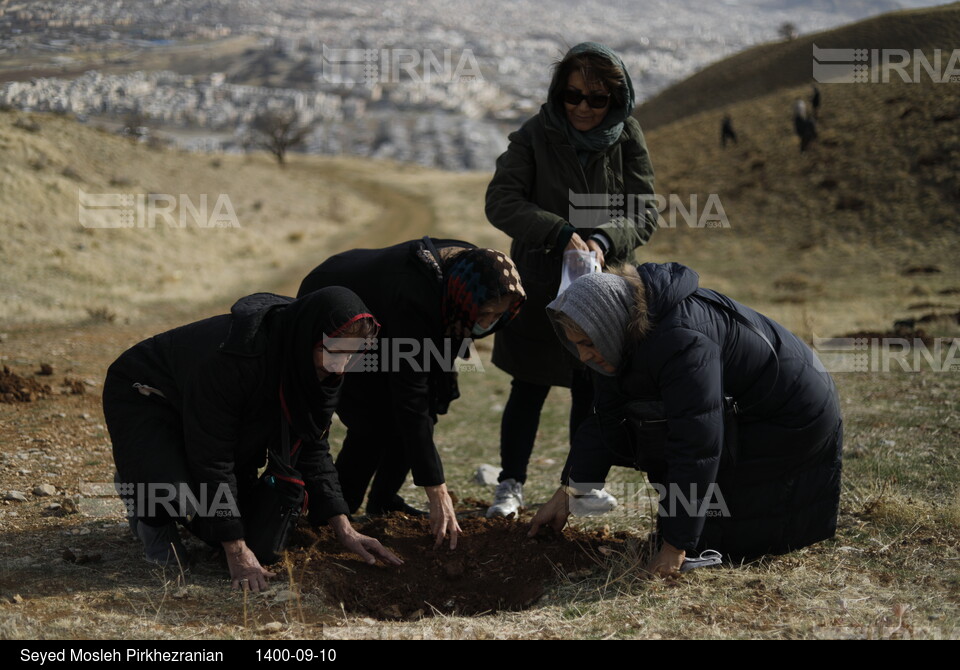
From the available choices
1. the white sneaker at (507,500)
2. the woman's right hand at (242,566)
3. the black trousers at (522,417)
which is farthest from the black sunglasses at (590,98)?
the woman's right hand at (242,566)

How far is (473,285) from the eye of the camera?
3301 mm

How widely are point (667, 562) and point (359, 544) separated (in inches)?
52.2

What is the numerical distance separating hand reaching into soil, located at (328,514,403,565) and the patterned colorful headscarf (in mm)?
998

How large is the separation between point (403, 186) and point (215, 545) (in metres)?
40.2

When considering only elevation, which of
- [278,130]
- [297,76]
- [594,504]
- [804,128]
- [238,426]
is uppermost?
[297,76]

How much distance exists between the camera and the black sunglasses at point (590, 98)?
3.80 meters

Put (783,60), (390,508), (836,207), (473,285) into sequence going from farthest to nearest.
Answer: (783,60) → (836,207) → (390,508) → (473,285)

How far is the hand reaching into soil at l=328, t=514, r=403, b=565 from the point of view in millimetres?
3607

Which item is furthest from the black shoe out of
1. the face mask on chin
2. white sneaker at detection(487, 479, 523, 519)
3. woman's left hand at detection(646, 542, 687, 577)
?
woman's left hand at detection(646, 542, 687, 577)

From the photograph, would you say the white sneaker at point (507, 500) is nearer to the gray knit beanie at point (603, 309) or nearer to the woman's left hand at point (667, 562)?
the woman's left hand at point (667, 562)

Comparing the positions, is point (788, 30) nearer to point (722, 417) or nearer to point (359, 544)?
point (722, 417)

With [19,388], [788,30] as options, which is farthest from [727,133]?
[788,30]

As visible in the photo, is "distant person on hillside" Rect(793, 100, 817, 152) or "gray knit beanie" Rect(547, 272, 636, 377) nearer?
"gray knit beanie" Rect(547, 272, 636, 377)

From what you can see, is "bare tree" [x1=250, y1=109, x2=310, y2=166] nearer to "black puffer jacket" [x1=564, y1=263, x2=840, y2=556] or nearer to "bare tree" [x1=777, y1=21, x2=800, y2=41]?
"bare tree" [x1=777, y1=21, x2=800, y2=41]
